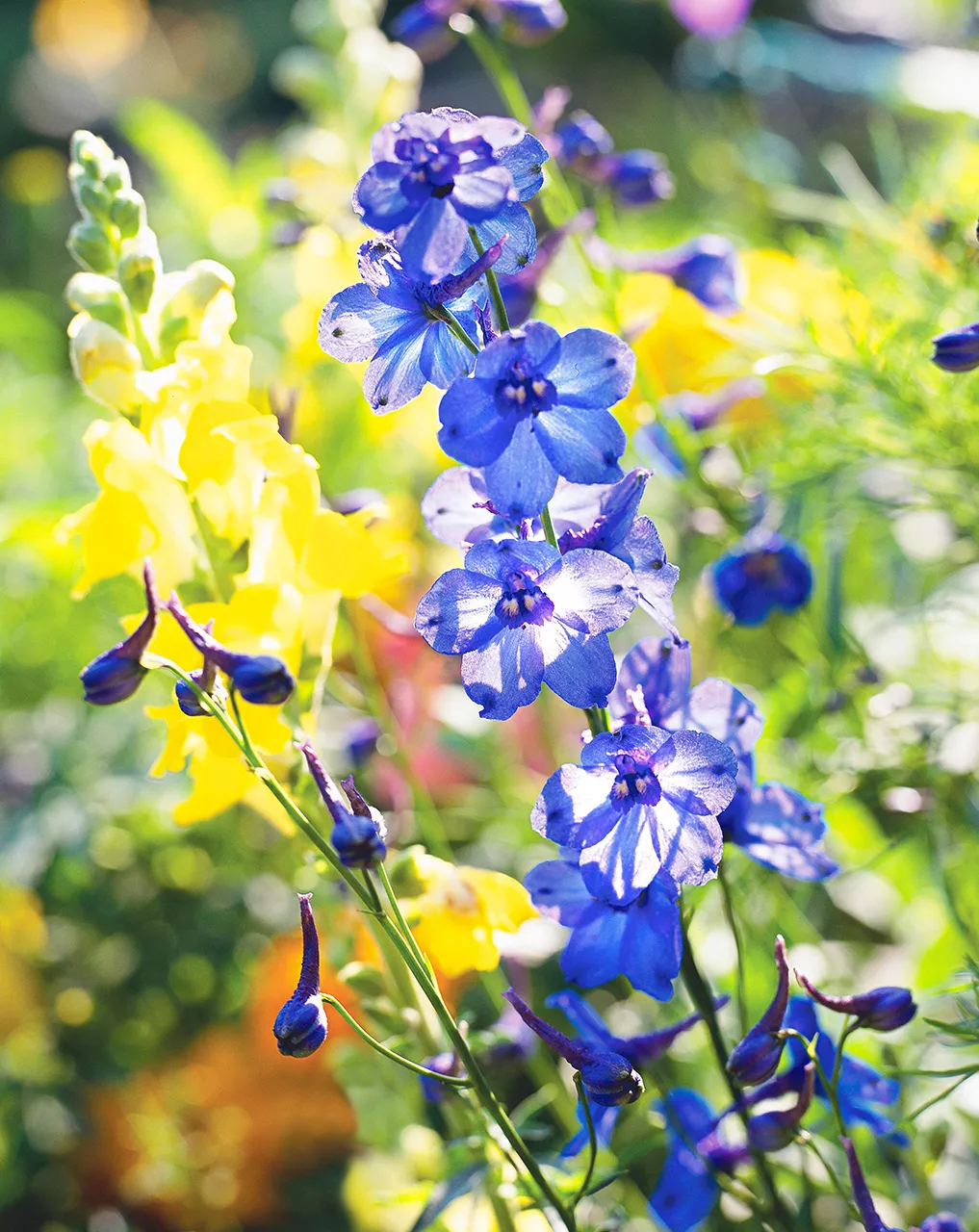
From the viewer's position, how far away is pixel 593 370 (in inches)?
14.8

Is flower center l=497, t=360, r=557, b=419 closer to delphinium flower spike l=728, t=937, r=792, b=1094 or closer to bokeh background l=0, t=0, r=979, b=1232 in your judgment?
delphinium flower spike l=728, t=937, r=792, b=1094

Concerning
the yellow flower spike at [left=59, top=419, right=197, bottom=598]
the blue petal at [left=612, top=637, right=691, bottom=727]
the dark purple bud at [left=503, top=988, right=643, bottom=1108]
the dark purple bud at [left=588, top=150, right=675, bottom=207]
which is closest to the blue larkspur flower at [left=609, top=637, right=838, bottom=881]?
the blue petal at [left=612, top=637, right=691, bottom=727]

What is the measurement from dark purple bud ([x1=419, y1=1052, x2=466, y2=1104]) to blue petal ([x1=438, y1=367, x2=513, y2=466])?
0.80 ft

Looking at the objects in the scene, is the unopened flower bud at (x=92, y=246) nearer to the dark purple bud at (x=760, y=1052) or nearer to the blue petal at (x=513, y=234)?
the blue petal at (x=513, y=234)

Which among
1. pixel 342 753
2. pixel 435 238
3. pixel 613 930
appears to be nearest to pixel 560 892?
pixel 613 930

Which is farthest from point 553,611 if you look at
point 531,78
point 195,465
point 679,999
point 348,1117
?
point 531,78

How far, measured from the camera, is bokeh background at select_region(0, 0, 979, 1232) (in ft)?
2.32

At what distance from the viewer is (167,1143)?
0.88 meters

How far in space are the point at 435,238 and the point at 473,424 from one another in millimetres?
56

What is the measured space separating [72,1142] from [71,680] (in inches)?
16.6

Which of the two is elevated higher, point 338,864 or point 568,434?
point 568,434

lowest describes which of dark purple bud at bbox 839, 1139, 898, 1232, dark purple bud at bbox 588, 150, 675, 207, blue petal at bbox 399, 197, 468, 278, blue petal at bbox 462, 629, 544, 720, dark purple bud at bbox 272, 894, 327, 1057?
dark purple bud at bbox 839, 1139, 898, 1232

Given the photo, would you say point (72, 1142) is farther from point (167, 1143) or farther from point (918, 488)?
point (918, 488)

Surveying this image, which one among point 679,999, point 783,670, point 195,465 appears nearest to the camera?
point 195,465
